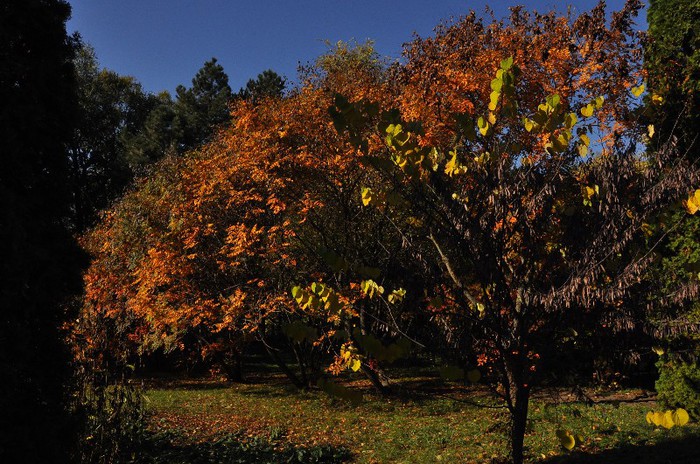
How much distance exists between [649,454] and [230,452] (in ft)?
20.5

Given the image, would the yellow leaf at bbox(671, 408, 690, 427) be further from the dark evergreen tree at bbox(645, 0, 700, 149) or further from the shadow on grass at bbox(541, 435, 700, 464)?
the dark evergreen tree at bbox(645, 0, 700, 149)

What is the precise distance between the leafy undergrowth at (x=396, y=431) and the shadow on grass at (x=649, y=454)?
0.05 ft

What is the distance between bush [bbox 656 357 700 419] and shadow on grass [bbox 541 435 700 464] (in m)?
1.26

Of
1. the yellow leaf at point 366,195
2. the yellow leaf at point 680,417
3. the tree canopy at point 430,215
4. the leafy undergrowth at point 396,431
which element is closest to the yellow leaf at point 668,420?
the yellow leaf at point 680,417

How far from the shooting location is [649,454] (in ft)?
21.1

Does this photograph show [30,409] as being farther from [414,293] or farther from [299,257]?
[299,257]

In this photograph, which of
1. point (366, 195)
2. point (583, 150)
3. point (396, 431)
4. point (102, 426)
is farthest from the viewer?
point (396, 431)

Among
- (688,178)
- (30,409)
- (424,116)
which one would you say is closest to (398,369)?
(424,116)

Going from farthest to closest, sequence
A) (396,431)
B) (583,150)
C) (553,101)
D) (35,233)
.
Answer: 1. (396,431)
2. (35,233)
3. (583,150)
4. (553,101)

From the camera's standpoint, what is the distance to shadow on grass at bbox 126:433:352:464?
7.75 m

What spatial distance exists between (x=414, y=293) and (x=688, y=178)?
6.94 feet

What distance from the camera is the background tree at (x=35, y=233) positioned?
15.8ft

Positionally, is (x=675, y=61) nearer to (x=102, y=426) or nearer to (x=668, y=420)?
(x=668, y=420)

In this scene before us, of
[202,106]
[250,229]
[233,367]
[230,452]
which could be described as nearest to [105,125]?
[202,106]
